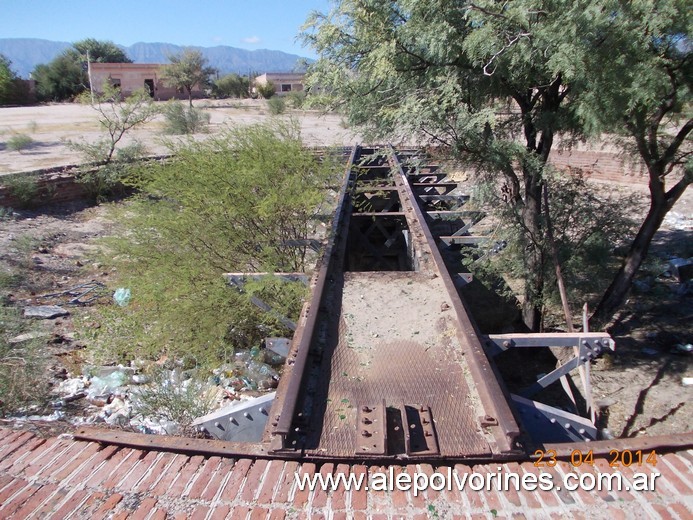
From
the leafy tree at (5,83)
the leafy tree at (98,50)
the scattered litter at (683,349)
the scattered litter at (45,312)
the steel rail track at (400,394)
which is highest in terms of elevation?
the leafy tree at (98,50)

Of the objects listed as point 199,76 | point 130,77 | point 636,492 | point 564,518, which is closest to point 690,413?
point 636,492

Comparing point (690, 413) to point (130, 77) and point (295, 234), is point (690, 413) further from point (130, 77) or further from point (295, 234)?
point (130, 77)

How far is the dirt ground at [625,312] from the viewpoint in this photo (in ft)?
16.6

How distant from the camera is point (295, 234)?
5727 mm

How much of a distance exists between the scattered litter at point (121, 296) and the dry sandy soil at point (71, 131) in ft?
6.26

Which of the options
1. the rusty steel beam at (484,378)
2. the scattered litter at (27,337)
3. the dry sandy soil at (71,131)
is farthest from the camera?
the dry sandy soil at (71,131)

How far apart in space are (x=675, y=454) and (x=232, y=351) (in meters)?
3.56

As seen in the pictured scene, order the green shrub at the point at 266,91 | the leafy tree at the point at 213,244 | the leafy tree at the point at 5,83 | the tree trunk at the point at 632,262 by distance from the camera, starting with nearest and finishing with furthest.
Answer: the leafy tree at the point at 213,244
the tree trunk at the point at 632,262
the leafy tree at the point at 5,83
the green shrub at the point at 266,91

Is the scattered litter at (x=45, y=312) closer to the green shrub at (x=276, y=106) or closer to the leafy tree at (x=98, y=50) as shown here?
the green shrub at (x=276, y=106)

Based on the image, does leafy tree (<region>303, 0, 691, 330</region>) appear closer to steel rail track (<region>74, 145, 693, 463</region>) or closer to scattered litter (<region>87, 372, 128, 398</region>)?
steel rail track (<region>74, 145, 693, 463</region>)

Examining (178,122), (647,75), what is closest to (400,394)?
(647,75)

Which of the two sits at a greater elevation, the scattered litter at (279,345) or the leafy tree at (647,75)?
the leafy tree at (647,75)

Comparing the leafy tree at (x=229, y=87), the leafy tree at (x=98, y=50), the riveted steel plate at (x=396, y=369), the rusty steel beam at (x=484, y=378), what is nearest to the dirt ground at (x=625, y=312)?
the rusty steel beam at (x=484, y=378)

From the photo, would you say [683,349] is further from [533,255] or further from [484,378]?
[484,378]
